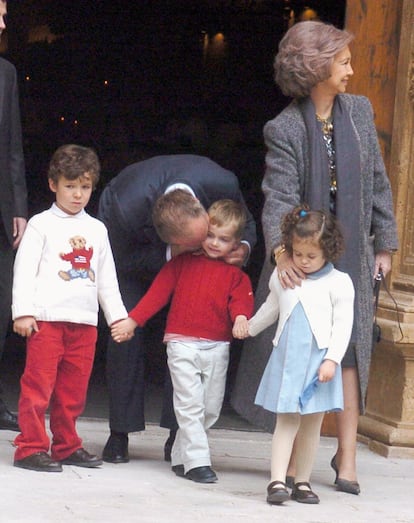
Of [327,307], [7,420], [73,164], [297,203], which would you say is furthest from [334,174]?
[7,420]

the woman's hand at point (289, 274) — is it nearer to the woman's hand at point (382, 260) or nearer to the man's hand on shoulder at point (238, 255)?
the man's hand on shoulder at point (238, 255)

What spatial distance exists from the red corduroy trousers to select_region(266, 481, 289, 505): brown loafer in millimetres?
959

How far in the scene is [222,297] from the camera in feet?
17.7

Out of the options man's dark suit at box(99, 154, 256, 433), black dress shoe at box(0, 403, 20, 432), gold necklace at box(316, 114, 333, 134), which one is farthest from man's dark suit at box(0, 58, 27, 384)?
gold necklace at box(316, 114, 333, 134)

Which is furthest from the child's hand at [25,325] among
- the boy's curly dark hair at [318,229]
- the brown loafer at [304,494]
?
the brown loafer at [304,494]

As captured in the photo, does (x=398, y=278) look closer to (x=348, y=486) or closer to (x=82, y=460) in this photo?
(x=348, y=486)

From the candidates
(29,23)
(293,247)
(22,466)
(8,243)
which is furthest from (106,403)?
(29,23)

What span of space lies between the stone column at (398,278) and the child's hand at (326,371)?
126 cm

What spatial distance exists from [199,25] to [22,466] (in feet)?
21.4

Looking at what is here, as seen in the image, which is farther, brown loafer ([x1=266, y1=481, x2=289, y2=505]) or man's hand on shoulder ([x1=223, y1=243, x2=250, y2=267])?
man's hand on shoulder ([x1=223, y1=243, x2=250, y2=267])

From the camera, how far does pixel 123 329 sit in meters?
5.34

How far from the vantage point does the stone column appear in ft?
20.2

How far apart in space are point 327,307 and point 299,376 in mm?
277

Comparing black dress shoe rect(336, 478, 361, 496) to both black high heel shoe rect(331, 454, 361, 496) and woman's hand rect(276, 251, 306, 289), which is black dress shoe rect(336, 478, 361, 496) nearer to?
black high heel shoe rect(331, 454, 361, 496)
